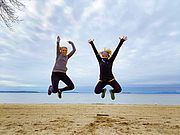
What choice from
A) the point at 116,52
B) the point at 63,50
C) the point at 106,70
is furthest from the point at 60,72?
the point at 116,52

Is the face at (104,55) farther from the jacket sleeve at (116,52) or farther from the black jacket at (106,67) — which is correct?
the jacket sleeve at (116,52)

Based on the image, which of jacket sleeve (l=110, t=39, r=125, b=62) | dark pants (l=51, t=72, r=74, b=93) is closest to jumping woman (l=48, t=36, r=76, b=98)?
dark pants (l=51, t=72, r=74, b=93)

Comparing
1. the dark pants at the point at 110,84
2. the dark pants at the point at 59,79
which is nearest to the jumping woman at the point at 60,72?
the dark pants at the point at 59,79

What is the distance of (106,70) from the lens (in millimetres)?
9383

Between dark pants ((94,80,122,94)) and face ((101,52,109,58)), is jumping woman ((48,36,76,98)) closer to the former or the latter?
dark pants ((94,80,122,94))

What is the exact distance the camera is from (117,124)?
1683 centimetres

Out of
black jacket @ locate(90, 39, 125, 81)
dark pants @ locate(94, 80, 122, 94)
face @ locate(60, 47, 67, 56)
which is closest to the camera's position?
black jacket @ locate(90, 39, 125, 81)

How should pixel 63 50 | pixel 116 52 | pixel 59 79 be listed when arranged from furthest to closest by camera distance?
pixel 63 50 < pixel 59 79 < pixel 116 52

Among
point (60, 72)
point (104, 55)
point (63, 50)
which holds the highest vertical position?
point (63, 50)

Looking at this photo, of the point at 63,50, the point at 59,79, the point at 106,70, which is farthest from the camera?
the point at 63,50

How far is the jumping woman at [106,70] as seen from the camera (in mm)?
9430

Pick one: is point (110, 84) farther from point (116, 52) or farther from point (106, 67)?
point (116, 52)

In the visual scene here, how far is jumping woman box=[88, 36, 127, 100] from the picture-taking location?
943 centimetres

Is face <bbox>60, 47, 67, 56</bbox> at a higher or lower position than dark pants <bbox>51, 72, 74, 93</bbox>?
higher
